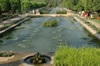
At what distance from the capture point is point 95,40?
18.6 metres

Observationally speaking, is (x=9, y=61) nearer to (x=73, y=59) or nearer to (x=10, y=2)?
(x=73, y=59)

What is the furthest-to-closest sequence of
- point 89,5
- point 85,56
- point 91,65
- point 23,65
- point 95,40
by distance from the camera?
point 89,5, point 95,40, point 23,65, point 85,56, point 91,65

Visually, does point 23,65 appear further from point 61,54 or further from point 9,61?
point 61,54

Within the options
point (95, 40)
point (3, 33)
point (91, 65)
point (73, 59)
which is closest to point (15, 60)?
point (73, 59)

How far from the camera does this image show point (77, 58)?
784cm

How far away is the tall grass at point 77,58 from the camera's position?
7.52 meters

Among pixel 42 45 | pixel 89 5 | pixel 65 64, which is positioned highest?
pixel 89 5

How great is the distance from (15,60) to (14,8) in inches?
1631

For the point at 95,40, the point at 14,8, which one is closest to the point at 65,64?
the point at 95,40

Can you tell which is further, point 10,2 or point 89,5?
point 10,2

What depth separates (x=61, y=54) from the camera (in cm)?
832

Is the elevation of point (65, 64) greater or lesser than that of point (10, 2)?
lesser

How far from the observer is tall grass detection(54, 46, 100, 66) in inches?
296

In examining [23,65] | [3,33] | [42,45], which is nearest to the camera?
[23,65]
